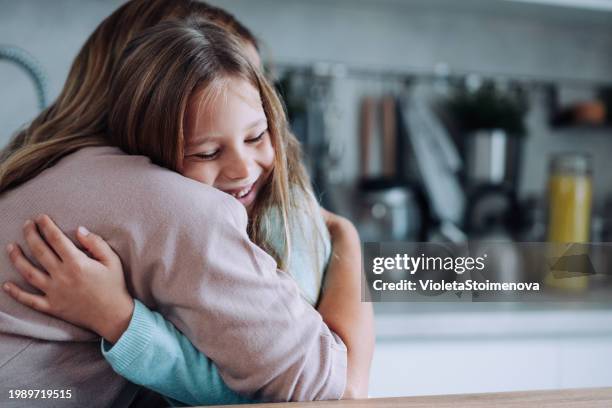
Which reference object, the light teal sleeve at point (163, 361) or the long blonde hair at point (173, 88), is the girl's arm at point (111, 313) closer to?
the light teal sleeve at point (163, 361)

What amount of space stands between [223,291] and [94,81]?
0.35m

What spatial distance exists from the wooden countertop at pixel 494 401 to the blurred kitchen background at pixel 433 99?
2.59ft

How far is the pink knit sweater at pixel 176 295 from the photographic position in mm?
427

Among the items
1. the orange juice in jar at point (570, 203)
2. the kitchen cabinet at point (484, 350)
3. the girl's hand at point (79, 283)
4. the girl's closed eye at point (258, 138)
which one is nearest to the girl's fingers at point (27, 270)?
the girl's hand at point (79, 283)

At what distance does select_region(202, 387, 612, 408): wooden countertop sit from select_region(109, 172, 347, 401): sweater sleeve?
3 cm

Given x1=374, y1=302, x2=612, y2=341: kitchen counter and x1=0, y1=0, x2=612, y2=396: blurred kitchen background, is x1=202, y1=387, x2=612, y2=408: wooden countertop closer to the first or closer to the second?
x1=374, y1=302, x2=612, y2=341: kitchen counter

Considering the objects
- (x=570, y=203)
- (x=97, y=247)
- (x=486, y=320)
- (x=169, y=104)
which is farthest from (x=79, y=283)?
(x=570, y=203)

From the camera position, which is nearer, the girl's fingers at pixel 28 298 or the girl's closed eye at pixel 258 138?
the girl's fingers at pixel 28 298

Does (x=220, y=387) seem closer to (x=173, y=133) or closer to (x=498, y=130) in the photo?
(x=173, y=133)

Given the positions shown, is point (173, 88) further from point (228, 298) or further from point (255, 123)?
point (228, 298)

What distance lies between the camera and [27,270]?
46 centimetres

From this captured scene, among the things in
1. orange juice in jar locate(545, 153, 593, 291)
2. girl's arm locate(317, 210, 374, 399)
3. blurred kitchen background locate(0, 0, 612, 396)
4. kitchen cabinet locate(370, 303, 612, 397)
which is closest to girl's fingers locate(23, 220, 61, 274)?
girl's arm locate(317, 210, 374, 399)

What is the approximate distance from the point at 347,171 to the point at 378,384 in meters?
0.65

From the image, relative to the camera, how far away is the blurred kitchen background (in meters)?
1.43
